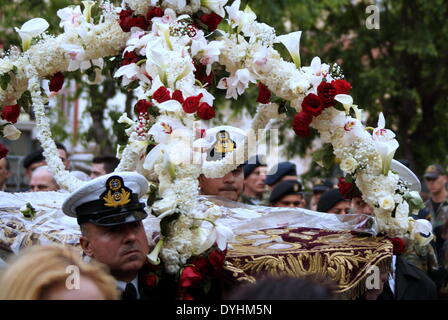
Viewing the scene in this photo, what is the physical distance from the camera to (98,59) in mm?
5074

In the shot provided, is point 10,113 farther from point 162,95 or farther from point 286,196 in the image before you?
point 286,196

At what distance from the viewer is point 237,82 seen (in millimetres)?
4637

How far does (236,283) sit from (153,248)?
46 centimetres

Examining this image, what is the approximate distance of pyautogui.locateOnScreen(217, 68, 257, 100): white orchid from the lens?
455 cm

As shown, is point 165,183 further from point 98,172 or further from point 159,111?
point 98,172

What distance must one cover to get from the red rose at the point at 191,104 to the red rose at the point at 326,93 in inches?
31.4

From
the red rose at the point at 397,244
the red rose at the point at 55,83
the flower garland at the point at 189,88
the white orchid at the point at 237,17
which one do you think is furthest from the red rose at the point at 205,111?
the red rose at the point at 397,244

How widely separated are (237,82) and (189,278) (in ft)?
4.36

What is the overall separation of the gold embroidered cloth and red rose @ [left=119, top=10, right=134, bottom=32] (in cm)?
139

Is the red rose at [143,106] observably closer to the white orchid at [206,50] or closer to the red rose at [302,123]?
the white orchid at [206,50]

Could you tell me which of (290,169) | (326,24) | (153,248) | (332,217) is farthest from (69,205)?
(326,24)

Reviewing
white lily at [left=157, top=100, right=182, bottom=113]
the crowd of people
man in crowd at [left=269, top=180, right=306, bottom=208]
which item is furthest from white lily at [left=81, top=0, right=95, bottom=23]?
man in crowd at [left=269, top=180, right=306, bottom=208]

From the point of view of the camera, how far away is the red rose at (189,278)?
3797mm

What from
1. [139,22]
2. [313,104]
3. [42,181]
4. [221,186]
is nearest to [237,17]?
[139,22]
